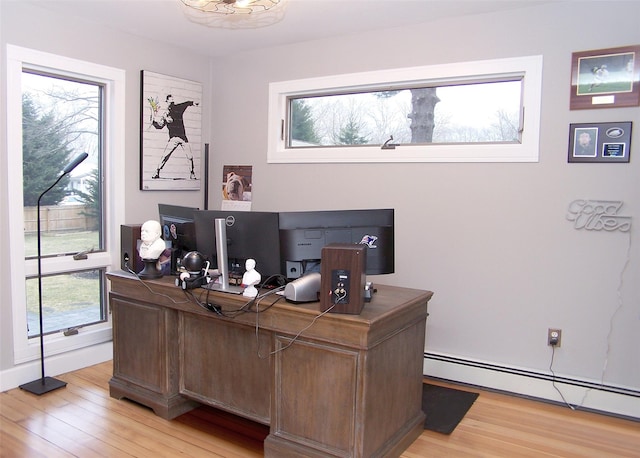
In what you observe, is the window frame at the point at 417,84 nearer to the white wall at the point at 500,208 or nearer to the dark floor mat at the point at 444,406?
the white wall at the point at 500,208

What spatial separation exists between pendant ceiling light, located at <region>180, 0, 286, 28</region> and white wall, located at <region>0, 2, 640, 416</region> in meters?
0.60

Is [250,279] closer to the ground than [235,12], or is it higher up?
closer to the ground

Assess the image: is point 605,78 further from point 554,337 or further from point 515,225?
point 554,337

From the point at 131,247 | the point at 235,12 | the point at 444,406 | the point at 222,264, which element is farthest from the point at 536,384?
the point at 235,12

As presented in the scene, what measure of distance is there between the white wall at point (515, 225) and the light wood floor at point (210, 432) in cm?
31

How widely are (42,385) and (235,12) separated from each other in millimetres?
2862

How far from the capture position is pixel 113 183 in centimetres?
389

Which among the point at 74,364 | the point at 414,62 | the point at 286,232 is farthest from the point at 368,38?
the point at 74,364

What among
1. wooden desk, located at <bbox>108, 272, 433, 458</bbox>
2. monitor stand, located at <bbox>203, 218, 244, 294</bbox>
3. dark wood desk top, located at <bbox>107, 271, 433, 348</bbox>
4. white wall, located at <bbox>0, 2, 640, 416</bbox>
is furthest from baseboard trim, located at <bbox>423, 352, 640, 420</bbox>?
monitor stand, located at <bbox>203, 218, 244, 294</bbox>

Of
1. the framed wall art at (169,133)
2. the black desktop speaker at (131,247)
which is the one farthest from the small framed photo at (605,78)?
the framed wall art at (169,133)

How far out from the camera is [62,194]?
3.61 meters

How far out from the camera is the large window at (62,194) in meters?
3.27

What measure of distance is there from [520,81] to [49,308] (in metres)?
3.78

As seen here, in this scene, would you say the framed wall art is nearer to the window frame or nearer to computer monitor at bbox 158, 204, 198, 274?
the window frame
